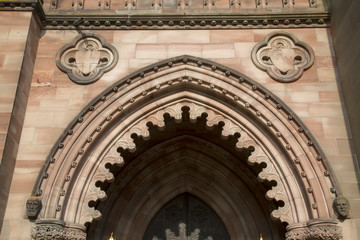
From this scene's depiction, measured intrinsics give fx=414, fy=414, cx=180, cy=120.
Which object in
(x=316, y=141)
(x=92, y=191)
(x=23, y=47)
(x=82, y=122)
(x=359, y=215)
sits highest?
(x=23, y=47)

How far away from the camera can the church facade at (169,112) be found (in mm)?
7504

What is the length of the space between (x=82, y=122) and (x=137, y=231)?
3.26m

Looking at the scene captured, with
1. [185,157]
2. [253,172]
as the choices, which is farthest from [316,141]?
[185,157]

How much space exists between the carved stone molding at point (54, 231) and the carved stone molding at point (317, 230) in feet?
12.7

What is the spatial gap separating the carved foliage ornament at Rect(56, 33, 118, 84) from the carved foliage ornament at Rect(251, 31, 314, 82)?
3081 millimetres

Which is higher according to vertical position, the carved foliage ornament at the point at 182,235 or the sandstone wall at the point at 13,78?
the sandstone wall at the point at 13,78

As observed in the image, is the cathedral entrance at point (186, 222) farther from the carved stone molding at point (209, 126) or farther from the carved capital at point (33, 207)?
the carved capital at point (33, 207)

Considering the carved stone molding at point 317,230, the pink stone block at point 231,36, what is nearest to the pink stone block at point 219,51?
the pink stone block at point 231,36

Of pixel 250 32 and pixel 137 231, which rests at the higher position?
pixel 250 32

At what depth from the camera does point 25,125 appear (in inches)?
320

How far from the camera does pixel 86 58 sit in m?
8.82

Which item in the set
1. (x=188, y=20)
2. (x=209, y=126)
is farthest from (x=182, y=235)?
(x=188, y=20)

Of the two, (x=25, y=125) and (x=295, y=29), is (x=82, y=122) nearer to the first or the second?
(x=25, y=125)

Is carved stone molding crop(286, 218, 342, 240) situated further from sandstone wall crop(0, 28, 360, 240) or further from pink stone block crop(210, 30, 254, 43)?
pink stone block crop(210, 30, 254, 43)
